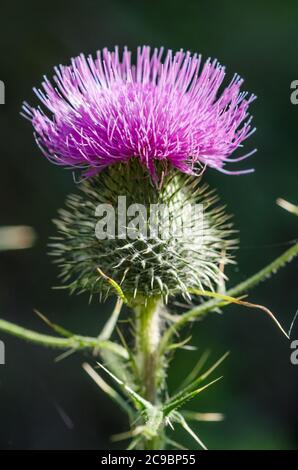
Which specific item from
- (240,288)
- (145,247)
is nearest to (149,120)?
(145,247)

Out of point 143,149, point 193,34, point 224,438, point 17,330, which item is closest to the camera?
point 17,330

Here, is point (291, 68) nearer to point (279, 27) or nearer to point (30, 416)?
point (279, 27)

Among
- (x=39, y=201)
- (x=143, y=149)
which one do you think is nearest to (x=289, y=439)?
(x=39, y=201)

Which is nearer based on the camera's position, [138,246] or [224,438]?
[138,246]

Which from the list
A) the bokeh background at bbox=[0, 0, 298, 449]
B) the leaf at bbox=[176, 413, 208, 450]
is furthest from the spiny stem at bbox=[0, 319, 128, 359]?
the bokeh background at bbox=[0, 0, 298, 449]

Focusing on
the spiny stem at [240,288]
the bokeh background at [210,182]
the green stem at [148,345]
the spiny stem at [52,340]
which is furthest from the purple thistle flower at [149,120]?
the bokeh background at [210,182]

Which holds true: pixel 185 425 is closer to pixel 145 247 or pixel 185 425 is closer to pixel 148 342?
pixel 148 342
